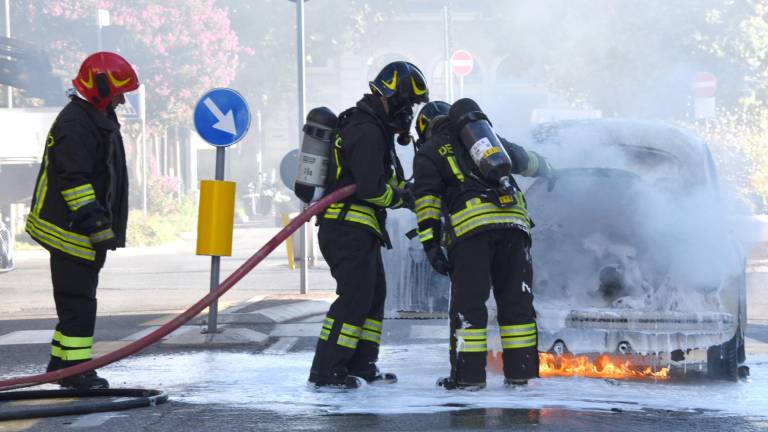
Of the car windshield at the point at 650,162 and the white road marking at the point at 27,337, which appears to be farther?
the white road marking at the point at 27,337

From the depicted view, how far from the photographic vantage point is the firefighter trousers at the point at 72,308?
8.38 m

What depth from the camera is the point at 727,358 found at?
886 centimetres

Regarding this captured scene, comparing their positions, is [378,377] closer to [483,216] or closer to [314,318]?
[483,216]

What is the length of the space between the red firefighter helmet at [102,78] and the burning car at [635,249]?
2.46 meters

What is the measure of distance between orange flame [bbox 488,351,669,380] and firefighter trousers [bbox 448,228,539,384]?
669 millimetres

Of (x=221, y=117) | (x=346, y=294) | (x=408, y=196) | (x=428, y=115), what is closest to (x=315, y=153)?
(x=408, y=196)

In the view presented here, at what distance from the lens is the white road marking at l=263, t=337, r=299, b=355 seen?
10.8m

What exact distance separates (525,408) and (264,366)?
2696 mm

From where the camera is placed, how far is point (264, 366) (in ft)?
31.8

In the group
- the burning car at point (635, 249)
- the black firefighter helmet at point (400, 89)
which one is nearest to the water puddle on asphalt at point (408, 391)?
the burning car at point (635, 249)

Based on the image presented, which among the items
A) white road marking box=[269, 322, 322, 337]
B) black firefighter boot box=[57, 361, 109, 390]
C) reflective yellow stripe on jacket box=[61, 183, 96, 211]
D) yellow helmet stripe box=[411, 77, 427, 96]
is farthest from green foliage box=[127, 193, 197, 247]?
yellow helmet stripe box=[411, 77, 427, 96]

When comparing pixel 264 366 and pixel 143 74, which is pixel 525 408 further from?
pixel 143 74

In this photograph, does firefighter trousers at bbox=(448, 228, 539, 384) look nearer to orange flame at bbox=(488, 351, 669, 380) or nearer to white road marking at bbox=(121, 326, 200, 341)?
orange flame at bbox=(488, 351, 669, 380)

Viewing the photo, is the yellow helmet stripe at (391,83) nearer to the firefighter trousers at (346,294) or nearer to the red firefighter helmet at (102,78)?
the firefighter trousers at (346,294)
